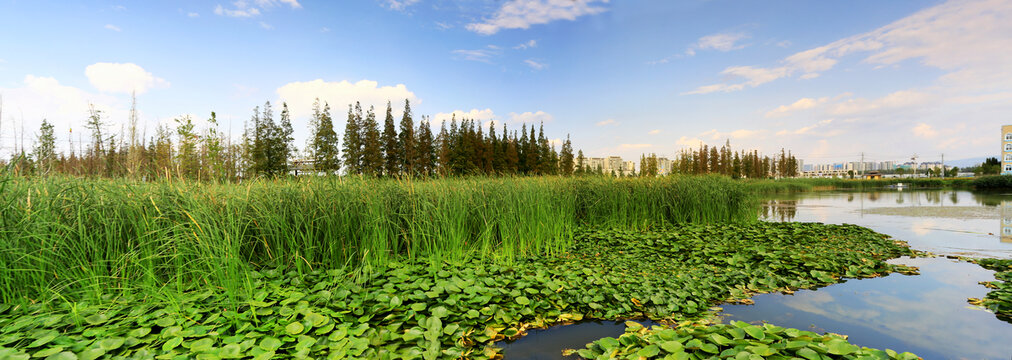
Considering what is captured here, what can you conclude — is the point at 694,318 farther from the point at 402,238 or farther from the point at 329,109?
the point at 329,109

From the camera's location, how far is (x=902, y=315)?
3.76m

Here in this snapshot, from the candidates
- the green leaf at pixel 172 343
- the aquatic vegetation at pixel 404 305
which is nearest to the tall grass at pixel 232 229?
the aquatic vegetation at pixel 404 305

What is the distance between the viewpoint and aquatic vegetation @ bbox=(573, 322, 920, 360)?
89.3 inches

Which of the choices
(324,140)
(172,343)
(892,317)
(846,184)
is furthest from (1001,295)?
(846,184)

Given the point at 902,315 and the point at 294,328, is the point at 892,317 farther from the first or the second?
the point at 294,328

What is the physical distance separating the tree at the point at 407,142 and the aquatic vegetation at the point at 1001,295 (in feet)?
75.3

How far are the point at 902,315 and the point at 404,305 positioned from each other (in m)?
4.86

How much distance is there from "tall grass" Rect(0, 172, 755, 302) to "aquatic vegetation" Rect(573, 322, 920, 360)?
2197 mm

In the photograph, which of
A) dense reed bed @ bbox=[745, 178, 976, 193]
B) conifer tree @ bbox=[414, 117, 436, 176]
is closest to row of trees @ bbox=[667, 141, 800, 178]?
dense reed bed @ bbox=[745, 178, 976, 193]

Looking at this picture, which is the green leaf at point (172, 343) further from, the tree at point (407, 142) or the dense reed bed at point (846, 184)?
the dense reed bed at point (846, 184)

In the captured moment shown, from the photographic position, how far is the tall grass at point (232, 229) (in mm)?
2896

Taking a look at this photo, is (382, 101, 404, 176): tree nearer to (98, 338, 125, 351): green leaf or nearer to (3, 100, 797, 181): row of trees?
(3, 100, 797, 181): row of trees

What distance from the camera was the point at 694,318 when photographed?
3506 mm

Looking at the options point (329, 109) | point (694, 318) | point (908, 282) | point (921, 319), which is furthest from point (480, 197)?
point (329, 109)
